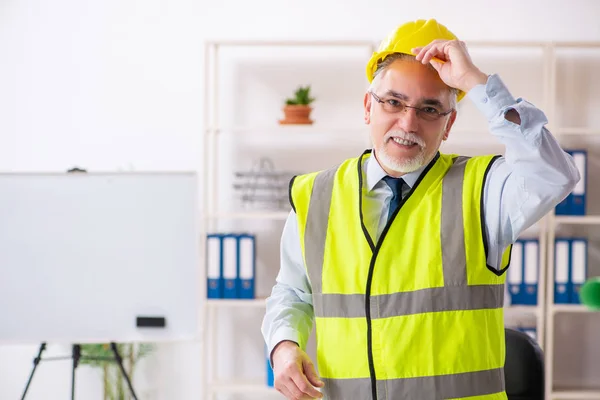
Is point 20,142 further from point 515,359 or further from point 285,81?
point 515,359

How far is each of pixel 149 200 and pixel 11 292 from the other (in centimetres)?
72

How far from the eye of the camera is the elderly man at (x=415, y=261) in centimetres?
128

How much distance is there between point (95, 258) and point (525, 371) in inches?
75.9

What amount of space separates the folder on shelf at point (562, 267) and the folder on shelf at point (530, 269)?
0.09m

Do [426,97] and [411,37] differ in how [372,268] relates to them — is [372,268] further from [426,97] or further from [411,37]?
[411,37]

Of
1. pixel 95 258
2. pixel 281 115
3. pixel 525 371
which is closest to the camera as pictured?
pixel 525 371

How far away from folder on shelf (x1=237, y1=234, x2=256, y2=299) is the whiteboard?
14.4 inches

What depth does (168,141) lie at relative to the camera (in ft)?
12.3

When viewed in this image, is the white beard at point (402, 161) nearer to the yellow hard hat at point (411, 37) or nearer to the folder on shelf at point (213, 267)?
the yellow hard hat at point (411, 37)

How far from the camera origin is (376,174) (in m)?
1.45

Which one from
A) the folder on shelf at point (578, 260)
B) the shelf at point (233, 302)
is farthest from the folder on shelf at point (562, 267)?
the shelf at point (233, 302)

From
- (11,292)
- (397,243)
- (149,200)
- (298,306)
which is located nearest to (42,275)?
(11,292)

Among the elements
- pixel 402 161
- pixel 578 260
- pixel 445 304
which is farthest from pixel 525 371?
pixel 578 260

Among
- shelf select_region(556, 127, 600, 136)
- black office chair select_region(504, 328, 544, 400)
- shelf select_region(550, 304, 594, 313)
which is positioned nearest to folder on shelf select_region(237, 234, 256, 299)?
shelf select_region(550, 304, 594, 313)
